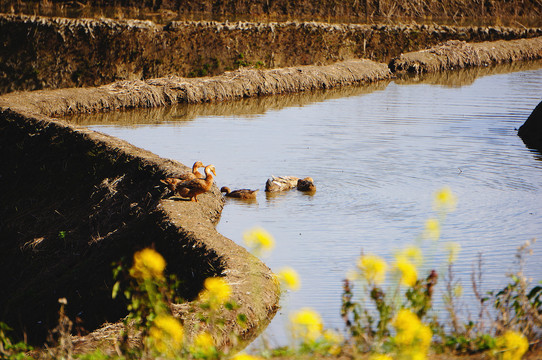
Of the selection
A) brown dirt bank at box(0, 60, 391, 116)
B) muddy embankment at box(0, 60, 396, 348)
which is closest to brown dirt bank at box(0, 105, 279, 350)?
muddy embankment at box(0, 60, 396, 348)

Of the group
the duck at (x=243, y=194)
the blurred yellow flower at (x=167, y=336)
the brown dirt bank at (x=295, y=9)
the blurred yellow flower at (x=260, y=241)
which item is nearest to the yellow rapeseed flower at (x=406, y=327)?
the blurred yellow flower at (x=260, y=241)

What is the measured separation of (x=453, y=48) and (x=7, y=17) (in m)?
15.9

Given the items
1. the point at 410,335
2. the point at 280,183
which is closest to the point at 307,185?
the point at 280,183

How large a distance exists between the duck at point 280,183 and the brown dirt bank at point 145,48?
1195 centimetres

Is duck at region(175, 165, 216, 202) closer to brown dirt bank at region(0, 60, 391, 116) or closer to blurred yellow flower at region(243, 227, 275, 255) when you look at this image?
blurred yellow flower at region(243, 227, 275, 255)

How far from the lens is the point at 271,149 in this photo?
13.2m

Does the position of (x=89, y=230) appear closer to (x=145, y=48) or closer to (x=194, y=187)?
(x=194, y=187)

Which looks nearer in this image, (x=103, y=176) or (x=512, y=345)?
(x=512, y=345)

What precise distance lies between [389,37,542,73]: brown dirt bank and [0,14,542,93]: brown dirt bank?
213 centimetres

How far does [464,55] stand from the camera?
92.1ft

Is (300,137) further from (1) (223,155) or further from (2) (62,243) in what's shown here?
(2) (62,243)

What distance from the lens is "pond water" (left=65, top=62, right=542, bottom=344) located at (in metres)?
7.51

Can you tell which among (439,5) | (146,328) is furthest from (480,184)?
(439,5)

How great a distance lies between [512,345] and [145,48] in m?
19.7
